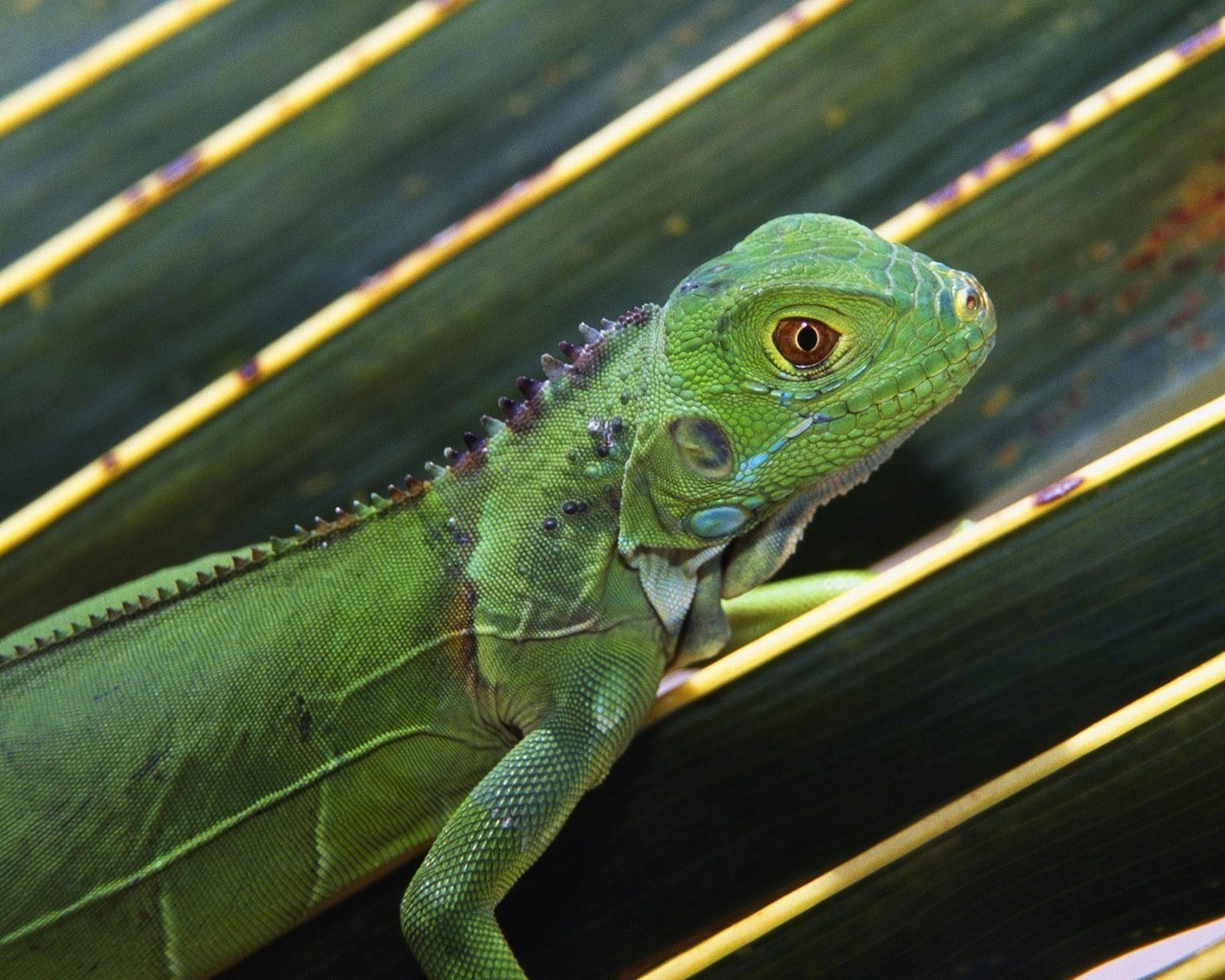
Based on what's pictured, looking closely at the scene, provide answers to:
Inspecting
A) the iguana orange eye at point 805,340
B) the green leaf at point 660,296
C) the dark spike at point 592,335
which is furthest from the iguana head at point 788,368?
the green leaf at point 660,296

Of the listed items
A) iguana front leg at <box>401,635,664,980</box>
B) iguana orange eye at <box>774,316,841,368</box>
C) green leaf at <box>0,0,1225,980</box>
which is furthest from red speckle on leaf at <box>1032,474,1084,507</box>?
iguana front leg at <box>401,635,664,980</box>

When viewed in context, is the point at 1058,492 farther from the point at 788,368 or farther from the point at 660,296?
the point at 660,296

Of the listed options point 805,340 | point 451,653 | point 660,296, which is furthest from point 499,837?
point 660,296

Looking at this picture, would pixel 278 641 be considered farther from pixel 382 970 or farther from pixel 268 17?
pixel 268 17

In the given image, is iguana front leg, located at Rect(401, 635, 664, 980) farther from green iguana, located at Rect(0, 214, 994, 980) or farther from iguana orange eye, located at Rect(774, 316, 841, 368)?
iguana orange eye, located at Rect(774, 316, 841, 368)

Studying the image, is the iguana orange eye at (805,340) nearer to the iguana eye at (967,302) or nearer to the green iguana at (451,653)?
the green iguana at (451,653)

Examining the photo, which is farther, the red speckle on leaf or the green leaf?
the green leaf

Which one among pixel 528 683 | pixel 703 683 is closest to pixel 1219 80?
pixel 703 683

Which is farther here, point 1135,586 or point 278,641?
point 278,641
